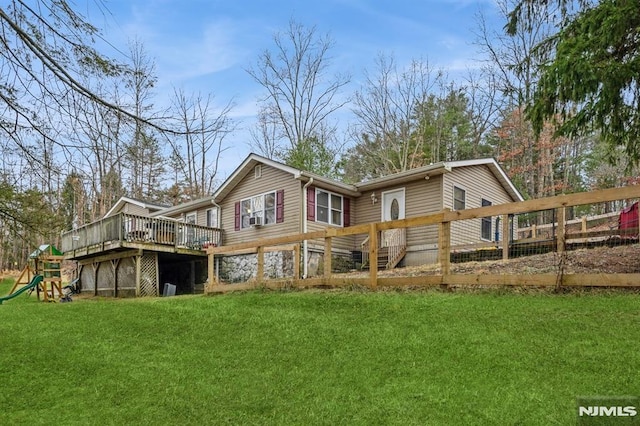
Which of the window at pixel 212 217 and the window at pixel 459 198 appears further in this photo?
the window at pixel 212 217

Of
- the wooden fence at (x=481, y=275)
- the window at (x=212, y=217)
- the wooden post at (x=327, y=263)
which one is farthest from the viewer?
the window at (x=212, y=217)

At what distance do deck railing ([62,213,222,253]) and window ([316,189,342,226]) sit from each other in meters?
4.51

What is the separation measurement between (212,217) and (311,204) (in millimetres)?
5415

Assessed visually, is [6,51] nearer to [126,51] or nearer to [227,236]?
[126,51]

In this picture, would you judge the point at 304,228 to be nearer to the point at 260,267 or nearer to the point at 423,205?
the point at 423,205

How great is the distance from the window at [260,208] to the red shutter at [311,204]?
1.46 meters

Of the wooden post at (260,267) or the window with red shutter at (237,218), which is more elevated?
the window with red shutter at (237,218)

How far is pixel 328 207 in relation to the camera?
15.8 m

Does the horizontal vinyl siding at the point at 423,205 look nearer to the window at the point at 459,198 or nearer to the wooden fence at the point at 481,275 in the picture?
the window at the point at 459,198

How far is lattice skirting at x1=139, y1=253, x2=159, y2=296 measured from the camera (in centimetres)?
1568

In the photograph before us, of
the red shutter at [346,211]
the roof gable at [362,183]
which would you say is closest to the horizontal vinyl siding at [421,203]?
the roof gable at [362,183]

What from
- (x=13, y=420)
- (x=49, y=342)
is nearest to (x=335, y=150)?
(x=49, y=342)

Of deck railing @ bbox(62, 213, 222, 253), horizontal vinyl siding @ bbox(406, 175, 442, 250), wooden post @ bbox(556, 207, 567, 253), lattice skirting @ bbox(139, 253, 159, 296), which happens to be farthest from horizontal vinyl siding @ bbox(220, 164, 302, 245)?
wooden post @ bbox(556, 207, 567, 253)

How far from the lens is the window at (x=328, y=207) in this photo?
15.6 meters
